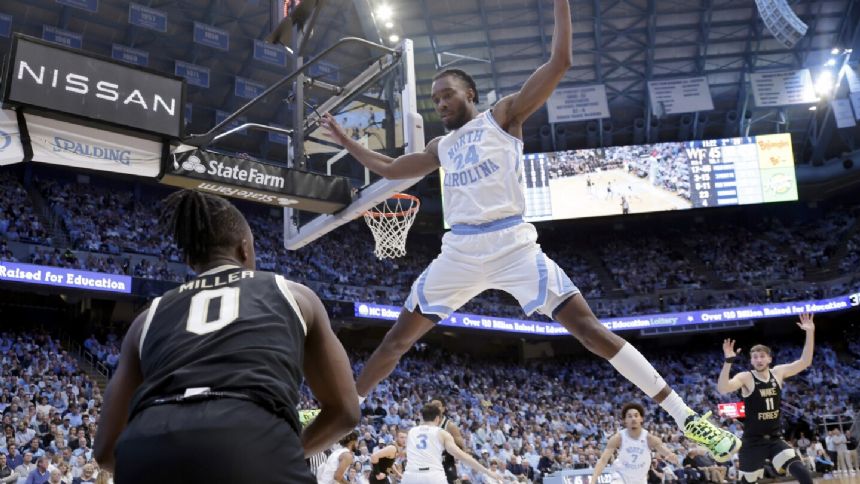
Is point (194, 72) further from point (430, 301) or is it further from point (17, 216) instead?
point (430, 301)

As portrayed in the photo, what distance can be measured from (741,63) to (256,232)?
788 inches

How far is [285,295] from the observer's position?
234 centimetres

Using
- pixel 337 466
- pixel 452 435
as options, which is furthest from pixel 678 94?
pixel 337 466

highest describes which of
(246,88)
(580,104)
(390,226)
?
(246,88)

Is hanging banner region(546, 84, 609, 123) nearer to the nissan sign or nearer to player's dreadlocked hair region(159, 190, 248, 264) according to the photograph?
the nissan sign

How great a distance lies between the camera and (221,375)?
2.07 m

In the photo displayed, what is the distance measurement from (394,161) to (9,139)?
3.43 metres

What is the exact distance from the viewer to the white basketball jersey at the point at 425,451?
7.91 metres

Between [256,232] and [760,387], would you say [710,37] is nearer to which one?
[256,232]

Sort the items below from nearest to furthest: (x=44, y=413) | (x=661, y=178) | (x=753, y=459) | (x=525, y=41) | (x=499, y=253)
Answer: (x=499, y=253) < (x=753, y=459) < (x=44, y=413) < (x=525, y=41) < (x=661, y=178)

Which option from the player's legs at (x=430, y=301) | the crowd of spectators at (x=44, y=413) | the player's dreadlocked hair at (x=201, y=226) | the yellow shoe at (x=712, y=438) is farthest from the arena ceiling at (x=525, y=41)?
the player's dreadlocked hair at (x=201, y=226)

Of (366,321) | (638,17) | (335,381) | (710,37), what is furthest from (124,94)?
(710,37)

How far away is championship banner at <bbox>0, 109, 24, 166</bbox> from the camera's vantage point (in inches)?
246

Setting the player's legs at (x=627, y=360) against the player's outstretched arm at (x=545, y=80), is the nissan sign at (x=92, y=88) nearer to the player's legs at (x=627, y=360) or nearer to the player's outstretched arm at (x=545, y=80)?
the player's outstretched arm at (x=545, y=80)
